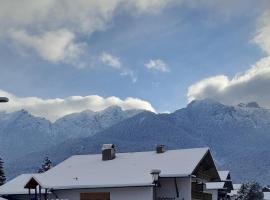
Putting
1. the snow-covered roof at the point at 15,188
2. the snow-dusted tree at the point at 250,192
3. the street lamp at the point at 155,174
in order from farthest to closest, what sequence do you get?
the snow-dusted tree at the point at 250,192 → the snow-covered roof at the point at 15,188 → the street lamp at the point at 155,174

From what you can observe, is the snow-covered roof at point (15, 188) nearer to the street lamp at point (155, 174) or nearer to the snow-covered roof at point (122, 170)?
the snow-covered roof at point (122, 170)

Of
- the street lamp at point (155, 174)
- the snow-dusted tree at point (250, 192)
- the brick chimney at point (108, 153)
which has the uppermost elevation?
the brick chimney at point (108, 153)

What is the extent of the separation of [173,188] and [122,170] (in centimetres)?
503

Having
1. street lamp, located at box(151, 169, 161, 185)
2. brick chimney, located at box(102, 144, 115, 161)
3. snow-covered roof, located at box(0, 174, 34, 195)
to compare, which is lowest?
snow-covered roof, located at box(0, 174, 34, 195)

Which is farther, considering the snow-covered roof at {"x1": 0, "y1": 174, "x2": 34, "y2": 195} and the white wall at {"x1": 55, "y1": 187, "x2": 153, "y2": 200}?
the snow-covered roof at {"x1": 0, "y1": 174, "x2": 34, "y2": 195}

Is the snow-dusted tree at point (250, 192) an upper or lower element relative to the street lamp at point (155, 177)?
lower

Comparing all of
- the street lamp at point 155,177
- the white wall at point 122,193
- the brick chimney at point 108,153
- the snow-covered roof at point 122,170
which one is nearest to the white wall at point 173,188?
the street lamp at point 155,177

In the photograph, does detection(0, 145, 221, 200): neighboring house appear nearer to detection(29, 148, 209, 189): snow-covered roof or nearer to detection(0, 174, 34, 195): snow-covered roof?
detection(29, 148, 209, 189): snow-covered roof

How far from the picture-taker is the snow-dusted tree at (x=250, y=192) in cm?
7331

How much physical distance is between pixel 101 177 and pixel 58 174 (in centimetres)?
535

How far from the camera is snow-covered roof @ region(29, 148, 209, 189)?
46.5m

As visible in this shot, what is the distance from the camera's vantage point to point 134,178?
153ft

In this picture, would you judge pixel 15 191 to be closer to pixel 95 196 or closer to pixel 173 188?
pixel 95 196

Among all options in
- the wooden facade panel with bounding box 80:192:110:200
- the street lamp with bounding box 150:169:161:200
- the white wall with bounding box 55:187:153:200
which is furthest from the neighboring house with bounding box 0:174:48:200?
the street lamp with bounding box 150:169:161:200
